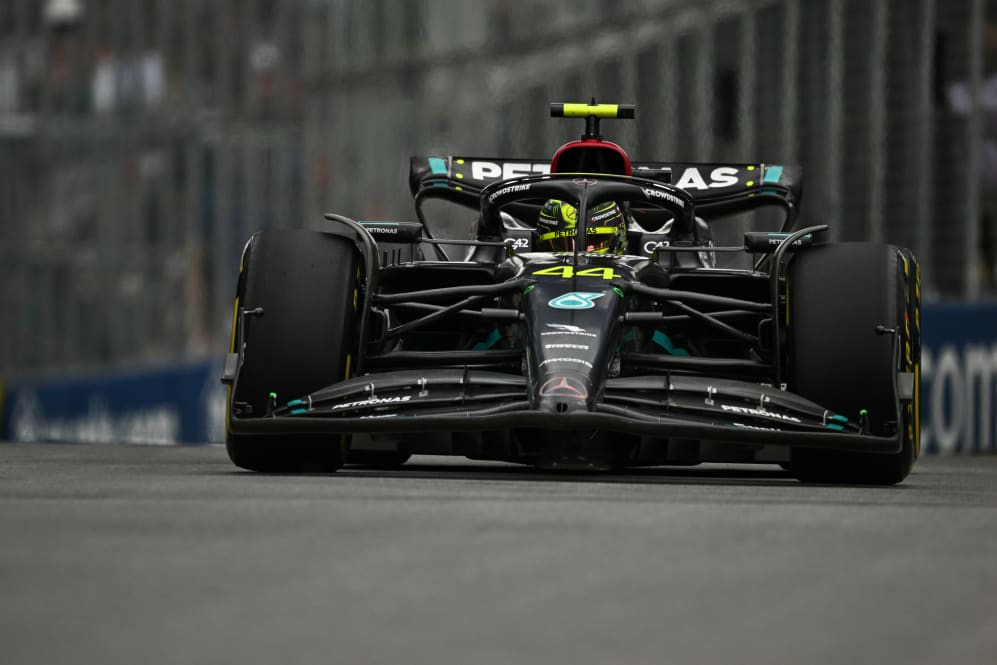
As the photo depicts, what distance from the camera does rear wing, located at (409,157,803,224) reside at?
12758 mm

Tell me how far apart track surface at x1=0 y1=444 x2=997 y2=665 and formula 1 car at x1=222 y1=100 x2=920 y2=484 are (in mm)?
728

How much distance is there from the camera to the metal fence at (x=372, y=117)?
16578 millimetres

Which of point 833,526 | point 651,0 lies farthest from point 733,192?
point 651,0

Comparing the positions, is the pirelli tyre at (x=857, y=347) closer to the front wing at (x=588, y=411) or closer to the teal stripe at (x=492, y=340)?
the front wing at (x=588, y=411)

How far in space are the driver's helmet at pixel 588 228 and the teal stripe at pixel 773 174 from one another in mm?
2064

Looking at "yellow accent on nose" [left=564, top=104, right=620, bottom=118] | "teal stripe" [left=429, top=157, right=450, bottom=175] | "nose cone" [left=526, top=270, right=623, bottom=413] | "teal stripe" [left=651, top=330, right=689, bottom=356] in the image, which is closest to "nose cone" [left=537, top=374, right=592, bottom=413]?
"nose cone" [left=526, top=270, right=623, bottom=413]

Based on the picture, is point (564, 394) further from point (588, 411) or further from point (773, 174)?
point (773, 174)

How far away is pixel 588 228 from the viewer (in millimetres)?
10844

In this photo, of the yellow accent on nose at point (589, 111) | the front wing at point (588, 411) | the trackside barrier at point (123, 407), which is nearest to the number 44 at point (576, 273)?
the front wing at point (588, 411)

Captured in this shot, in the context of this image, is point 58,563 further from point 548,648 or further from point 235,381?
point 235,381

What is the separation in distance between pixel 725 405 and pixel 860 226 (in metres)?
8.64

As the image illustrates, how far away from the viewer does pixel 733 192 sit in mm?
12820

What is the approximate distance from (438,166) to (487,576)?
7.92 metres

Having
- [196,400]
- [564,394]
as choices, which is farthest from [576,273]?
[196,400]
